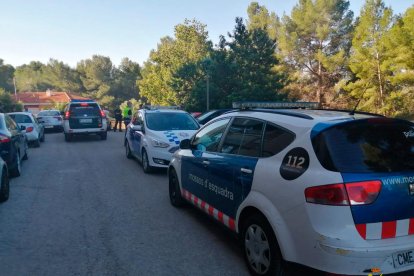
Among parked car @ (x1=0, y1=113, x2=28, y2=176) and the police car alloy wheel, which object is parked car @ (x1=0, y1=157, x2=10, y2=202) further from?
parked car @ (x1=0, y1=113, x2=28, y2=176)

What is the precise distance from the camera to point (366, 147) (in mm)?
3088

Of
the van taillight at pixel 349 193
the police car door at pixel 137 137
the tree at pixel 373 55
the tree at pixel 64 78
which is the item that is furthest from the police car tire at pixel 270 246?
the tree at pixel 64 78

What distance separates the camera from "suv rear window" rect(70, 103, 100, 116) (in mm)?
16969

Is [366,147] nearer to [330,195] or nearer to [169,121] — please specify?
[330,195]

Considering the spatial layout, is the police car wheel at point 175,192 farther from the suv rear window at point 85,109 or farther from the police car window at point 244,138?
the suv rear window at point 85,109

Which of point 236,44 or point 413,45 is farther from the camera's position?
point 413,45

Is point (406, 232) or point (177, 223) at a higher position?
point (406, 232)

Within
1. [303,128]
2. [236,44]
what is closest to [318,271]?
[303,128]

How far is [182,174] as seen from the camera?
5.79 m

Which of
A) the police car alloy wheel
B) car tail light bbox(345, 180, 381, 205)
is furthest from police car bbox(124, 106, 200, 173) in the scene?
car tail light bbox(345, 180, 381, 205)

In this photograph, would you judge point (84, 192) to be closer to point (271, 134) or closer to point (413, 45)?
point (271, 134)

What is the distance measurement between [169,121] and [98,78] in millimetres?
70479

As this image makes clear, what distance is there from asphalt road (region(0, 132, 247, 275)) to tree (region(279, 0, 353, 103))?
36806mm

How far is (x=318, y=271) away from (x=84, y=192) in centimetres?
552
